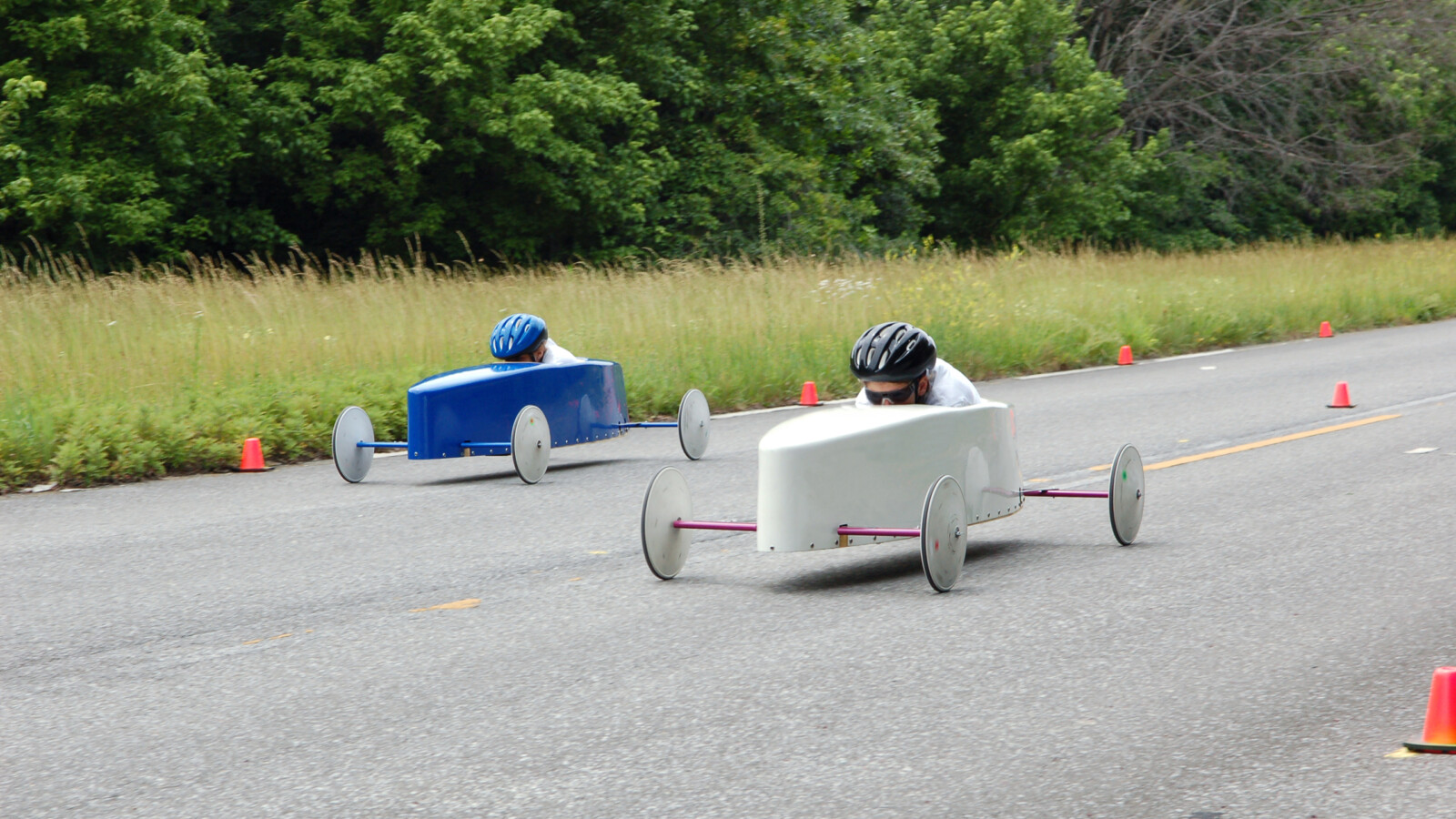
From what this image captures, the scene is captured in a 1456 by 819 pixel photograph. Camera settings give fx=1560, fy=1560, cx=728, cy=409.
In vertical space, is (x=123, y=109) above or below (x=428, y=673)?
above

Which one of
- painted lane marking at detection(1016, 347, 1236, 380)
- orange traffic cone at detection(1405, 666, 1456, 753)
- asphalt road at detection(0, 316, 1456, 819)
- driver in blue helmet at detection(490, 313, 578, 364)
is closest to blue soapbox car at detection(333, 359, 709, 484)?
driver in blue helmet at detection(490, 313, 578, 364)

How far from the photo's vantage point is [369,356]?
14.2m

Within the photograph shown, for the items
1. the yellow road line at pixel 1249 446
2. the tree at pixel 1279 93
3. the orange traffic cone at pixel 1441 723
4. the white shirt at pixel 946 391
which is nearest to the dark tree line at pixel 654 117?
the tree at pixel 1279 93

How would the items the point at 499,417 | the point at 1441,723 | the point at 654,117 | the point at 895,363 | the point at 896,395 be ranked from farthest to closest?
the point at 654,117
the point at 499,417
the point at 896,395
the point at 895,363
the point at 1441,723

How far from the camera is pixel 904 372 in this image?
7023 millimetres

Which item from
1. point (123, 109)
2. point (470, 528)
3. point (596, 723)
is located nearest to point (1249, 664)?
point (596, 723)

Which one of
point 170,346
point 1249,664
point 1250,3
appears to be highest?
point 1250,3

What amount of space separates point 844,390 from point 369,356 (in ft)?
15.3

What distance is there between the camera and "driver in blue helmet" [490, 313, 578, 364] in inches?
416

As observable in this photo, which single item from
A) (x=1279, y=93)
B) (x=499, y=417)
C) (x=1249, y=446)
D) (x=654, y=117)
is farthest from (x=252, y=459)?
(x=1279, y=93)

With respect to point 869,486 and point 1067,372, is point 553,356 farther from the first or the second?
point 1067,372

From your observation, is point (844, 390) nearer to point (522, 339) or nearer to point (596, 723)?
point (522, 339)

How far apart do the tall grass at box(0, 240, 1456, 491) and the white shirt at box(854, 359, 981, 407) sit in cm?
599

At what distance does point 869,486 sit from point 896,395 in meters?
0.75
